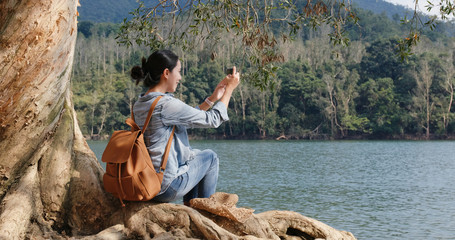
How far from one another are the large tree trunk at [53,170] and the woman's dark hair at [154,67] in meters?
0.59

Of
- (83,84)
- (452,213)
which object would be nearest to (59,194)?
(452,213)

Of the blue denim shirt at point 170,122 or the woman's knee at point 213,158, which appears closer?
the blue denim shirt at point 170,122

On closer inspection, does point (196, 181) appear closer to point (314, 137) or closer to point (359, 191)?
point (359, 191)

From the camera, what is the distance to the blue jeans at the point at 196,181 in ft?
11.1

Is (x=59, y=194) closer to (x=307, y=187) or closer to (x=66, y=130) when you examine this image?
(x=66, y=130)

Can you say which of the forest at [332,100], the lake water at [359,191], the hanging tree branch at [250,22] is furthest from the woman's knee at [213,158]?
the forest at [332,100]

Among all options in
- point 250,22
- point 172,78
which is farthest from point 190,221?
point 250,22

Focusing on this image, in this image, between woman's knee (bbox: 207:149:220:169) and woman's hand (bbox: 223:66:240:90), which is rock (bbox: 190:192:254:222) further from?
woman's hand (bbox: 223:66:240:90)

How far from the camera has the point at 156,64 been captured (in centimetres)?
335

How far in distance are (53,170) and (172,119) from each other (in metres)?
1.21

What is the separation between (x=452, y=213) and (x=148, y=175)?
1262cm

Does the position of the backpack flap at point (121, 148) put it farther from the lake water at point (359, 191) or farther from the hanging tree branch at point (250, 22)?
the lake water at point (359, 191)

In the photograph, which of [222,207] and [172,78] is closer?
[172,78]

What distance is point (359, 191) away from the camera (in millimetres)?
18281
